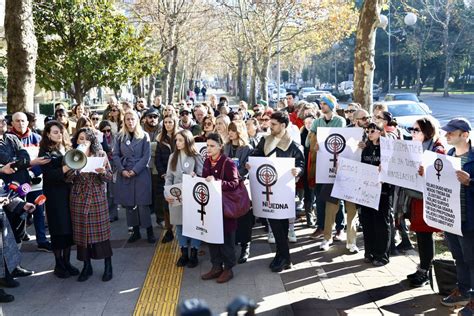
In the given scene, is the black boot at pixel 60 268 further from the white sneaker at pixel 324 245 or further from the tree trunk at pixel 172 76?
the tree trunk at pixel 172 76

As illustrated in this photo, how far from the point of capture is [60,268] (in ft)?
20.0

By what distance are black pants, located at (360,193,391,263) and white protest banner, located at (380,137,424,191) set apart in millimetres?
427

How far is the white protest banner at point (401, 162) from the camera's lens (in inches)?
209

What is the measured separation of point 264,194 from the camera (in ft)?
20.1

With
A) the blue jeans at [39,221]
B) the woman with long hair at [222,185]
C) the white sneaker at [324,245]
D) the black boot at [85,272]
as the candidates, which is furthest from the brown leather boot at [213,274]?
the blue jeans at [39,221]

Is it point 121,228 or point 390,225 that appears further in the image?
point 121,228

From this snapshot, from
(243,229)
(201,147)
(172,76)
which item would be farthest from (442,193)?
(172,76)

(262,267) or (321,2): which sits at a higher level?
(321,2)

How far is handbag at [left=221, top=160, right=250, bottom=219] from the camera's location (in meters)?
5.68

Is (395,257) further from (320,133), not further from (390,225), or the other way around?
(320,133)

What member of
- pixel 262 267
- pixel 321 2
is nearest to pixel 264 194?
pixel 262 267

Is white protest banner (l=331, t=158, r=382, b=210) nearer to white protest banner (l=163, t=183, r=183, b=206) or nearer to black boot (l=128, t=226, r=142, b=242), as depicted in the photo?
white protest banner (l=163, t=183, r=183, b=206)

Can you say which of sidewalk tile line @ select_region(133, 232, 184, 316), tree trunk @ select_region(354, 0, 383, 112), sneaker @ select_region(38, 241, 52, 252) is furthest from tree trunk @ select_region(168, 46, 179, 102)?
sidewalk tile line @ select_region(133, 232, 184, 316)

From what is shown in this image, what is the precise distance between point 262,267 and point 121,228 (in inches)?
124
